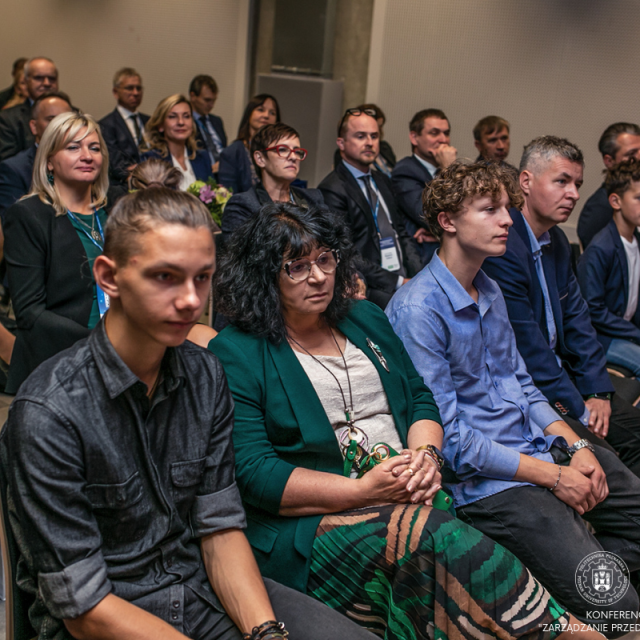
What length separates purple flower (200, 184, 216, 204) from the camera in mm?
3884

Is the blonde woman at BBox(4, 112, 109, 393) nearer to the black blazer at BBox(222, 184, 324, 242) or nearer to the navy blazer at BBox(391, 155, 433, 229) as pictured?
the black blazer at BBox(222, 184, 324, 242)

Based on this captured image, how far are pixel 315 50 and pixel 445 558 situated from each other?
6.39 meters

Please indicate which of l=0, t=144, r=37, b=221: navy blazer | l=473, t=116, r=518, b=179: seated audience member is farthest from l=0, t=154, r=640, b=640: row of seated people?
l=473, t=116, r=518, b=179: seated audience member

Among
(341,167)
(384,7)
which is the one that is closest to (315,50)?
(384,7)

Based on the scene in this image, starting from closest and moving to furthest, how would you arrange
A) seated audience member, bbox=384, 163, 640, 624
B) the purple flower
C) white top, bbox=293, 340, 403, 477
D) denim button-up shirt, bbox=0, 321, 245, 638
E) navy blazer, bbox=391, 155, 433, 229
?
denim button-up shirt, bbox=0, 321, 245, 638 → white top, bbox=293, 340, 403, 477 → seated audience member, bbox=384, 163, 640, 624 → the purple flower → navy blazer, bbox=391, 155, 433, 229

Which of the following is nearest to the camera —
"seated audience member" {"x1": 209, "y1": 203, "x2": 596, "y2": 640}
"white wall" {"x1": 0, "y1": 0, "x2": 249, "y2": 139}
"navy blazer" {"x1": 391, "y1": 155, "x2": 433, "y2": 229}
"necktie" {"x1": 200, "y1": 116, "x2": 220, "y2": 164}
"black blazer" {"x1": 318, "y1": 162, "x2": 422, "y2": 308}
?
"seated audience member" {"x1": 209, "y1": 203, "x2": 596, "y2": 640}

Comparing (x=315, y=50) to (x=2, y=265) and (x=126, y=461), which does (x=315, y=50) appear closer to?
(x=2, y=265)

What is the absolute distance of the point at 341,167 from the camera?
13.2ft

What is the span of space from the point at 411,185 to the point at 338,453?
293 centimetres

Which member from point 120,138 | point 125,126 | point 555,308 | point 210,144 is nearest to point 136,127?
point 125,126

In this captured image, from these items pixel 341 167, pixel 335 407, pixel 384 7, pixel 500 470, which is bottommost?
pixel 500 470

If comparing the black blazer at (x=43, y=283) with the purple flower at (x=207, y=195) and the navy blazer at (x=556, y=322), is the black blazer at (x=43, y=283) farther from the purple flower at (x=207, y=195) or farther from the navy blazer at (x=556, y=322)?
the navy blazer at (x=556, y=322)

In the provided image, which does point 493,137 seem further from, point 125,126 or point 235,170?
point 125,126

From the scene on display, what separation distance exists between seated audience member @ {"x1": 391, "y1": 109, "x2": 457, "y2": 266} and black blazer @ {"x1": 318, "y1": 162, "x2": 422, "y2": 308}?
3.3 inches
